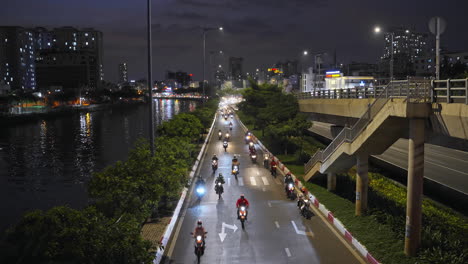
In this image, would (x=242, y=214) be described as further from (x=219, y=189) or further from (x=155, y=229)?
(x=219, y=189)

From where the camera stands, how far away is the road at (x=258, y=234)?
16.3m

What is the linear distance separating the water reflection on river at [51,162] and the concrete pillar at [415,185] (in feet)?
88.6

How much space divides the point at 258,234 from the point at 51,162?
44.9m

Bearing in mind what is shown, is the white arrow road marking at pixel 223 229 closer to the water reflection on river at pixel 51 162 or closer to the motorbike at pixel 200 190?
the motorbike at pixel 200 190

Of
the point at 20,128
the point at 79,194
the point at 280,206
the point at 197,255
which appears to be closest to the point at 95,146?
the point at 79,194

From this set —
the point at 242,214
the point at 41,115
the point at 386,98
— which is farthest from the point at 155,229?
the point at 41,115

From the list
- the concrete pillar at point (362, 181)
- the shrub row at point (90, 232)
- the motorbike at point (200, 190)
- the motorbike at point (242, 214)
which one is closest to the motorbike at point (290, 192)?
the concrete pillar at point (362, 181)

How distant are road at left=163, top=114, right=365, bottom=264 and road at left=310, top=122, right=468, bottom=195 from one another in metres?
15.2

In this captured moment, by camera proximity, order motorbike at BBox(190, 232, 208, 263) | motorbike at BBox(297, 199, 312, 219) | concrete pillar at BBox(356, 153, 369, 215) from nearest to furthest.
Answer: motorbike at BBox(190, 232, 208, 263)
concrete pillar at BBox(356, 153, 369, 215)
motorbike at BBox(297, 199, 312, 219)

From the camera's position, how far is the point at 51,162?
2213 inches

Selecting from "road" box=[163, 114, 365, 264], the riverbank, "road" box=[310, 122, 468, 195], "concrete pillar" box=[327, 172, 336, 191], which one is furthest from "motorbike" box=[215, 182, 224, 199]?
the riverbank

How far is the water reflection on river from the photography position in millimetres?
37188

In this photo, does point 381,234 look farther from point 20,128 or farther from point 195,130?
point 20,128

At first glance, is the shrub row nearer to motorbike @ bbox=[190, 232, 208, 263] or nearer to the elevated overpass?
motorbike @ bbox=[190, 232, 208, 263]
